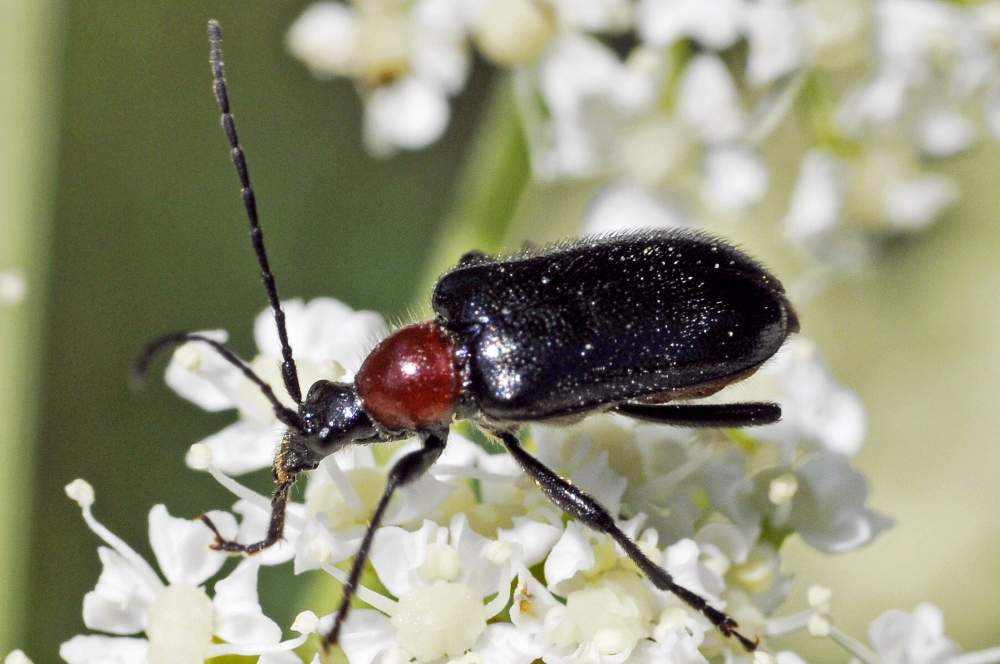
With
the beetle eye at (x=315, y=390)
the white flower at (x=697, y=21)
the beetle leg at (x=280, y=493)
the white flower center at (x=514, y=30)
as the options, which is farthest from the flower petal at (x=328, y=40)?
the beetle leg at (x=280, y=493)

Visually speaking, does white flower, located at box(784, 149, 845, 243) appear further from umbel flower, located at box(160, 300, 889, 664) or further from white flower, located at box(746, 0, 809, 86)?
umbel flower, located at box(160, 300, 889, 664)

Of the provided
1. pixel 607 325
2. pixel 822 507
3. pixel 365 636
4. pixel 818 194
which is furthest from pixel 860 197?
pixel 365 636

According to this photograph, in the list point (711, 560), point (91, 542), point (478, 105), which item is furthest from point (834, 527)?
point (478, 105)

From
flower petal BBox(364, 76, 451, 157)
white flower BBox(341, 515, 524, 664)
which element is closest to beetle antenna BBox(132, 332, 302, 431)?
white flower BBox(341, 515, 524, 664)

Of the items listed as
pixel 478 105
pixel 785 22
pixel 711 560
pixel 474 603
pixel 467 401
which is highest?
pixel 478 105

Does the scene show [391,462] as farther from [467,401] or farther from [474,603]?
[474,603]

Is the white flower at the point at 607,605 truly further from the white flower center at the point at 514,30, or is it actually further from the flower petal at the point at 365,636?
the white flower center at the point at 514,30

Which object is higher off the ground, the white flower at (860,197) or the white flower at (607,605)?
the white flower at (860,197)
